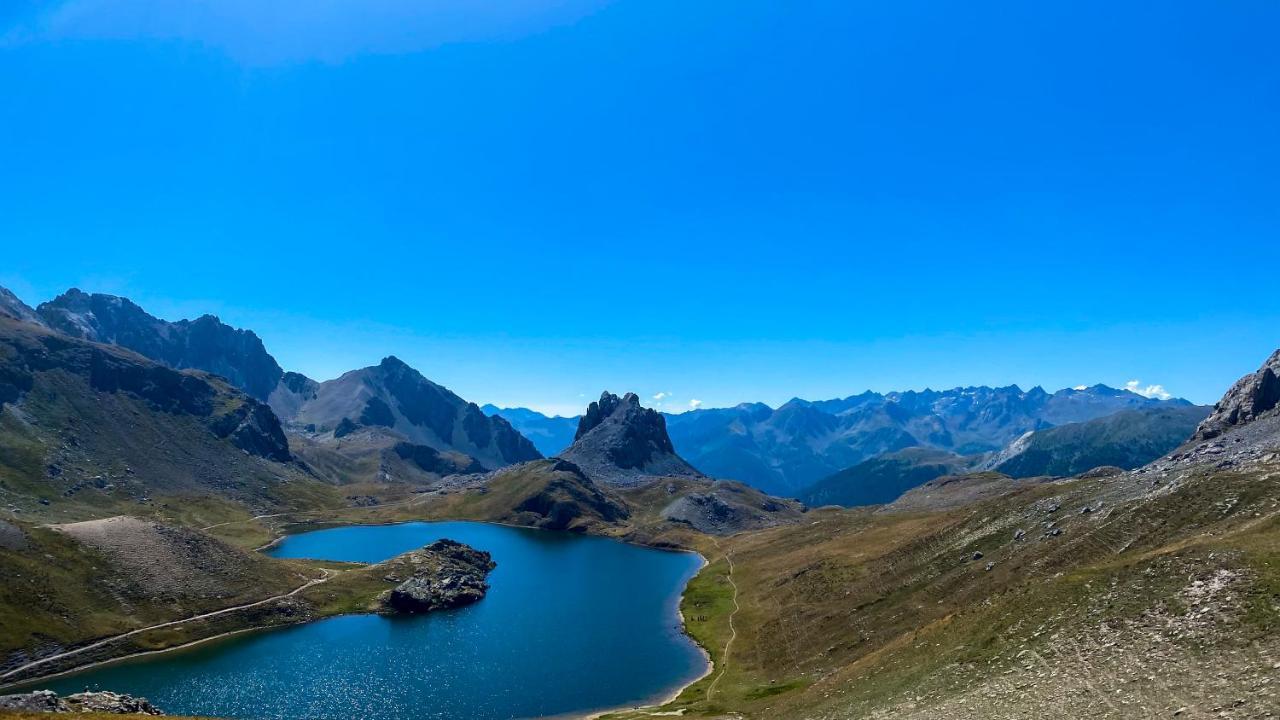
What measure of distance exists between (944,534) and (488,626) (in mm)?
103648

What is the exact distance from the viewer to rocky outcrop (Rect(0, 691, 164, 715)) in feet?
232

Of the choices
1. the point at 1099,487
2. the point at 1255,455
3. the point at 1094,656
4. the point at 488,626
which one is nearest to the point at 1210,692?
the point at 1094,656

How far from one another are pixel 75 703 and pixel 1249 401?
783 ft

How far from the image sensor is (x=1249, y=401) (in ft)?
541

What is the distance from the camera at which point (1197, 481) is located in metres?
92.0

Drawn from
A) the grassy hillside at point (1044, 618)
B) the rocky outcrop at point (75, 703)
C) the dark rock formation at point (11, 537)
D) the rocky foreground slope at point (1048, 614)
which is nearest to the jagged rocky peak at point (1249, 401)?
the rocky foreground slope at point (1048, 614)

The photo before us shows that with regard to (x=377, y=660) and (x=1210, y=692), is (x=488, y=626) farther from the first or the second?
(x=1210, y=692)

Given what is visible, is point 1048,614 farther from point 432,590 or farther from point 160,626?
point 160,626

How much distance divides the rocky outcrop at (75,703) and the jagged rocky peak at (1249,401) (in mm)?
217704

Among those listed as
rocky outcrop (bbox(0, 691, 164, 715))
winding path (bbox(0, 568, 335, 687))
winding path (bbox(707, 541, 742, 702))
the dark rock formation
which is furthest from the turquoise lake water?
the dark rock formation

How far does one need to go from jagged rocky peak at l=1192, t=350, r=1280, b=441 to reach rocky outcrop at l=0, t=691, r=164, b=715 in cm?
21770

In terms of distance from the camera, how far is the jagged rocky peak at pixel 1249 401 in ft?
521

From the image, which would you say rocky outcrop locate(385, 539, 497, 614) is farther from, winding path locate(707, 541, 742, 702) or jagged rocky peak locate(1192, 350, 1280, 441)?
jagged rocky peak locate(1192, 350, 1280, 441)

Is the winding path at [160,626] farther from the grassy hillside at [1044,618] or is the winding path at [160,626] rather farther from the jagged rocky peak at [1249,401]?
the jagged rocky peak at [1249,401]
